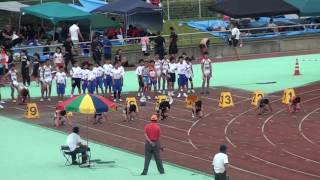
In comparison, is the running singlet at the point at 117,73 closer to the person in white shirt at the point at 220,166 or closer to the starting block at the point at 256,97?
the starting block at the point at 256,97

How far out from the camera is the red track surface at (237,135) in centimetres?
2212

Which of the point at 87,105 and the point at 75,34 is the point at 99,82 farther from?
the point at 87,105

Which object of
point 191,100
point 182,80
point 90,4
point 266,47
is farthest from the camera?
point 90,4

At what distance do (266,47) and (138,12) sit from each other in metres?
7.66

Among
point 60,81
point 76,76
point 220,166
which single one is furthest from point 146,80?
point 220,166

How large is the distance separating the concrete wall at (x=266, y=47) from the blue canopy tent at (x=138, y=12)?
344 centimetres

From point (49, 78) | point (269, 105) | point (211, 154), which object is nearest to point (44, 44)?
point (49, 78)

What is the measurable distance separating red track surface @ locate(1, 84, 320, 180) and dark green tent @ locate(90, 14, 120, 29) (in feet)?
45.4

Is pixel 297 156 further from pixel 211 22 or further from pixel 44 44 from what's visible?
pixel 211 22

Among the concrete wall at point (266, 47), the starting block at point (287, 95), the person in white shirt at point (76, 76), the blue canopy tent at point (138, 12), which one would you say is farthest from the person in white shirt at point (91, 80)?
the blue canopy tent at point (138, 12)

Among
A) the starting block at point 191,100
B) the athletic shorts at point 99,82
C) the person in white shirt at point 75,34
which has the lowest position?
the starting block at point 191,100

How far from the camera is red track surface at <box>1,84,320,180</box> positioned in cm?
2212

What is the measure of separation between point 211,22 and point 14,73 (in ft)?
70.9

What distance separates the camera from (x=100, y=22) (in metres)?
46.8
